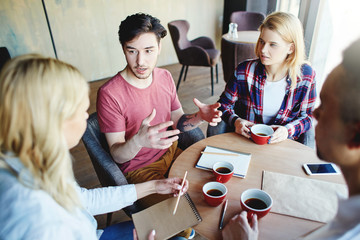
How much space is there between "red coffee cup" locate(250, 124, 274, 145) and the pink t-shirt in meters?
0.57

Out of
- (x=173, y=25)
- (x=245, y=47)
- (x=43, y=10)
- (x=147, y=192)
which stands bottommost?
(x=147, y=192)


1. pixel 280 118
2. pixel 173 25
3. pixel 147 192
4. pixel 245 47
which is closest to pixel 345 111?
pixel 147 192

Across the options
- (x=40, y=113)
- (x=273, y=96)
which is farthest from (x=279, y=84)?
(x=40, y=113)

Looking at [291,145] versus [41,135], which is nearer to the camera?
[41,135]

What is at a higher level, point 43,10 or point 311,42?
point 43,10

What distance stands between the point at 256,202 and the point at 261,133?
1.82ft

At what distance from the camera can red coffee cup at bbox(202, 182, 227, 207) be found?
3.19ft

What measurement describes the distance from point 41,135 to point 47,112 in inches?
2.5

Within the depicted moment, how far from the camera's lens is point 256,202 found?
95 cm

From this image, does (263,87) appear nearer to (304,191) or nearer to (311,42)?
(304,191)

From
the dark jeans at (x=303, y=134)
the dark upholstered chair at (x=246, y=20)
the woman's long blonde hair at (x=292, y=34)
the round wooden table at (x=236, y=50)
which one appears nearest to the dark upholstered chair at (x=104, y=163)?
the dark jeans at (x=303, y=134)

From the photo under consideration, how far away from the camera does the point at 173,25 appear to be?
362cm

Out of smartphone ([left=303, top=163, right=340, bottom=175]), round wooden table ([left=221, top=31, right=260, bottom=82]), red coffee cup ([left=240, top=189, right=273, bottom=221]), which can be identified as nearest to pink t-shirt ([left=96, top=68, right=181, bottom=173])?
red coffee cup ([left=240, top=189, right=273, bottom=221])

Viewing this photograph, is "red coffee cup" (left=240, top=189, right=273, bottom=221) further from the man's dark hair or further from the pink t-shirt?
the man's dark hair
